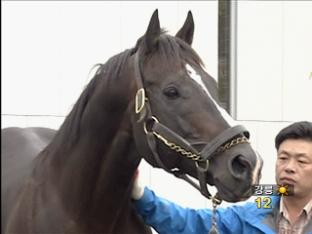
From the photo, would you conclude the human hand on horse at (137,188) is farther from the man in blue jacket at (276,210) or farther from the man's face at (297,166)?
the man's face at (297,166)

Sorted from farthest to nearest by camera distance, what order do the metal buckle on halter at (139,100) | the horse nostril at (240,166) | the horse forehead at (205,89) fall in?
the metal buckle on halter at (139,100)
the horse forehead at (205,89)
the horse nostril at (240,166)

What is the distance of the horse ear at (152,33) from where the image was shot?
8.59ft

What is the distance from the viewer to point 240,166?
7.77 ft

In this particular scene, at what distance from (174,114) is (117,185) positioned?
44 cm

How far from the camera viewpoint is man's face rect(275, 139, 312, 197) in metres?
2.51

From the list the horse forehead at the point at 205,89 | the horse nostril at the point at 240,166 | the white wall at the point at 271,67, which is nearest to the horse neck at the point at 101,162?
the horse forehead at the point at 205,89

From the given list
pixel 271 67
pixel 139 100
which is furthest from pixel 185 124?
pixel 271 67

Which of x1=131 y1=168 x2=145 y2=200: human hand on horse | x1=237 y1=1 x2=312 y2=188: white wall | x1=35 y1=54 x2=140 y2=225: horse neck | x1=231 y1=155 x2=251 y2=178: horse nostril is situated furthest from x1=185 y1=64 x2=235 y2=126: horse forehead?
x1=237 y1=1 x2=312 y2=188: white wall

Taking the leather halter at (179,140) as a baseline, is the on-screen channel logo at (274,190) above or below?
below

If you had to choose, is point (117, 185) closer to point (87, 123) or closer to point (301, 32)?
point (87, 123)

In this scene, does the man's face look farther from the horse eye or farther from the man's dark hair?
the horse eye

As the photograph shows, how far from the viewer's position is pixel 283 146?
2613 mm

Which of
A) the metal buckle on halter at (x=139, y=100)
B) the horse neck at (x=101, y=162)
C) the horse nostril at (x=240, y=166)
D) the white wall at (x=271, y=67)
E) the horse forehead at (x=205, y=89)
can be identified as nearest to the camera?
the horse nostril at (x=240, y=166)

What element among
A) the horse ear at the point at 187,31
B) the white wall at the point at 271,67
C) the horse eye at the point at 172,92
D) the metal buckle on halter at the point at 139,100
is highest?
the horse ear at the point at 187,31
